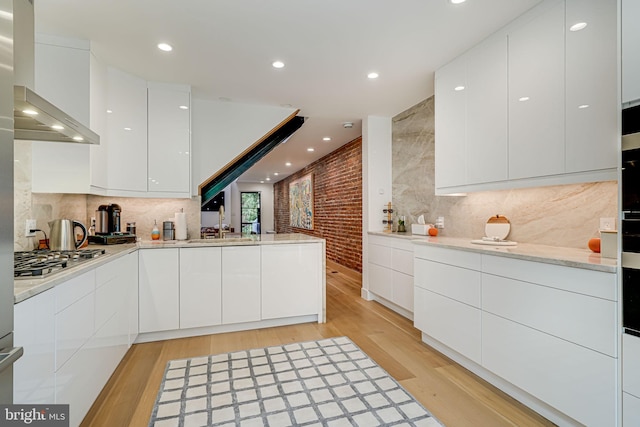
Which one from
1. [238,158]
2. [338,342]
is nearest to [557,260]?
[338,342]

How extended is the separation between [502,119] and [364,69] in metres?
1.28

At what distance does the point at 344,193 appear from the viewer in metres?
6.03

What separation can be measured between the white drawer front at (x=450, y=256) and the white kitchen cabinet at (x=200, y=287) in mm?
1928

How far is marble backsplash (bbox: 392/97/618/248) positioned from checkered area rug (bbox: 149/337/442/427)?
1573 millimetres

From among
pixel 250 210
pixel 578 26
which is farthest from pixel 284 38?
pixel 250 210

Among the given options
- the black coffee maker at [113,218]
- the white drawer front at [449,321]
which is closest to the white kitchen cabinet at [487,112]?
the white drawer front at [449,321]

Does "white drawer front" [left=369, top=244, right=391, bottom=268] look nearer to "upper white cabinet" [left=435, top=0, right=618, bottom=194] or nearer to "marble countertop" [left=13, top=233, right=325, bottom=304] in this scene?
"marble countertop" [left=13, top=233, right=325, bottom=304]

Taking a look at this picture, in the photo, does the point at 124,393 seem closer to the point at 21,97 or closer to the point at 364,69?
the point at 21,97

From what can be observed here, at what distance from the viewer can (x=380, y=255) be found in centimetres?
386

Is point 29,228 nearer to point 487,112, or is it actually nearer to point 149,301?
point 149,301

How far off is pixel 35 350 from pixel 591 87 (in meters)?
2.98

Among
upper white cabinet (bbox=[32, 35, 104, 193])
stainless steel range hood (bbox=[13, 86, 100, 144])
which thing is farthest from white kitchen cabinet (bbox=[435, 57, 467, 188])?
upper white cabinet (bbox=[32, 35, 104, 193])

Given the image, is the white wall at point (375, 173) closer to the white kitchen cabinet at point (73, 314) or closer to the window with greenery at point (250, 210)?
the white kitchen cabinet at point (73, 314)

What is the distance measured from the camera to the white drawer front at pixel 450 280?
84.4 inches
